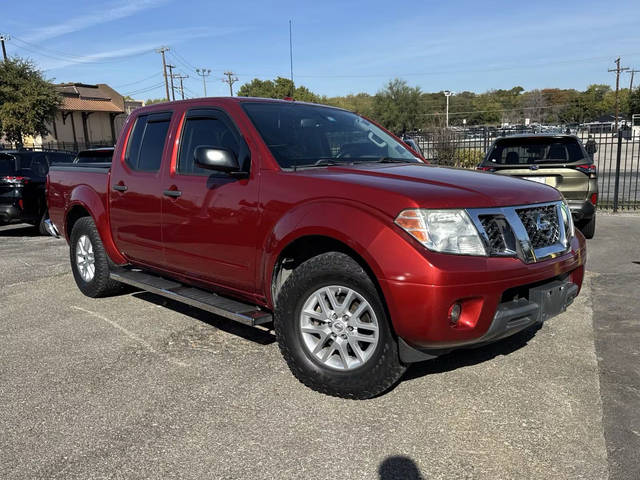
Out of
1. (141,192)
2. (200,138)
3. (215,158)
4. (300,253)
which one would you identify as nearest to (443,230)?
(300,253)

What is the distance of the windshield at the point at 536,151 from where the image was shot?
831 cm

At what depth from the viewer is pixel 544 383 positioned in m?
3.66

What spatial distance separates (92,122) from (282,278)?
212 ft

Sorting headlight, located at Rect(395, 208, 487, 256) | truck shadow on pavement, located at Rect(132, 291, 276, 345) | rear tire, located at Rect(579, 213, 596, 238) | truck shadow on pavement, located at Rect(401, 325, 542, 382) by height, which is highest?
headlight, located at Rect(395, 208, 487, 256)

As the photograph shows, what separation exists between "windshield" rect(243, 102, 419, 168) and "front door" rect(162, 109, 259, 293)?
0.23 m

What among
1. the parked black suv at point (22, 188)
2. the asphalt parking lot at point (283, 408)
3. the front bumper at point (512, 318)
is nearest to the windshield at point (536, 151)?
the asphalt parking lot at point (283, 408)

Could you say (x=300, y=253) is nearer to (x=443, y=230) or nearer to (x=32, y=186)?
(x=443, y=230)

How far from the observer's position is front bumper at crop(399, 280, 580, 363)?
3.12m

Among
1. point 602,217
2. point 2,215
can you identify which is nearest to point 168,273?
point 2,215

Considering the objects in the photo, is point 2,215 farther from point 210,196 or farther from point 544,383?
point 544,383

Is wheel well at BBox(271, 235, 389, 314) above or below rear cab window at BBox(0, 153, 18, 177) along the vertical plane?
below

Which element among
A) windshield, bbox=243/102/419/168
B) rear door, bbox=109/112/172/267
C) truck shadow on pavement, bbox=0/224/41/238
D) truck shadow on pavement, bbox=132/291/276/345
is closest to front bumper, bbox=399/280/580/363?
windshield, bbox=243/102/419/168

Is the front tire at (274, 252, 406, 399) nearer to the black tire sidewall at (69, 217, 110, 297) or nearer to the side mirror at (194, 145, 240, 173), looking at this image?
the side mirror at (194, 145, 240, 173)

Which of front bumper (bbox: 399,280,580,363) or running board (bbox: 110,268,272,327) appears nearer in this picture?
front bumper (bbox: 399,280,580,363)
